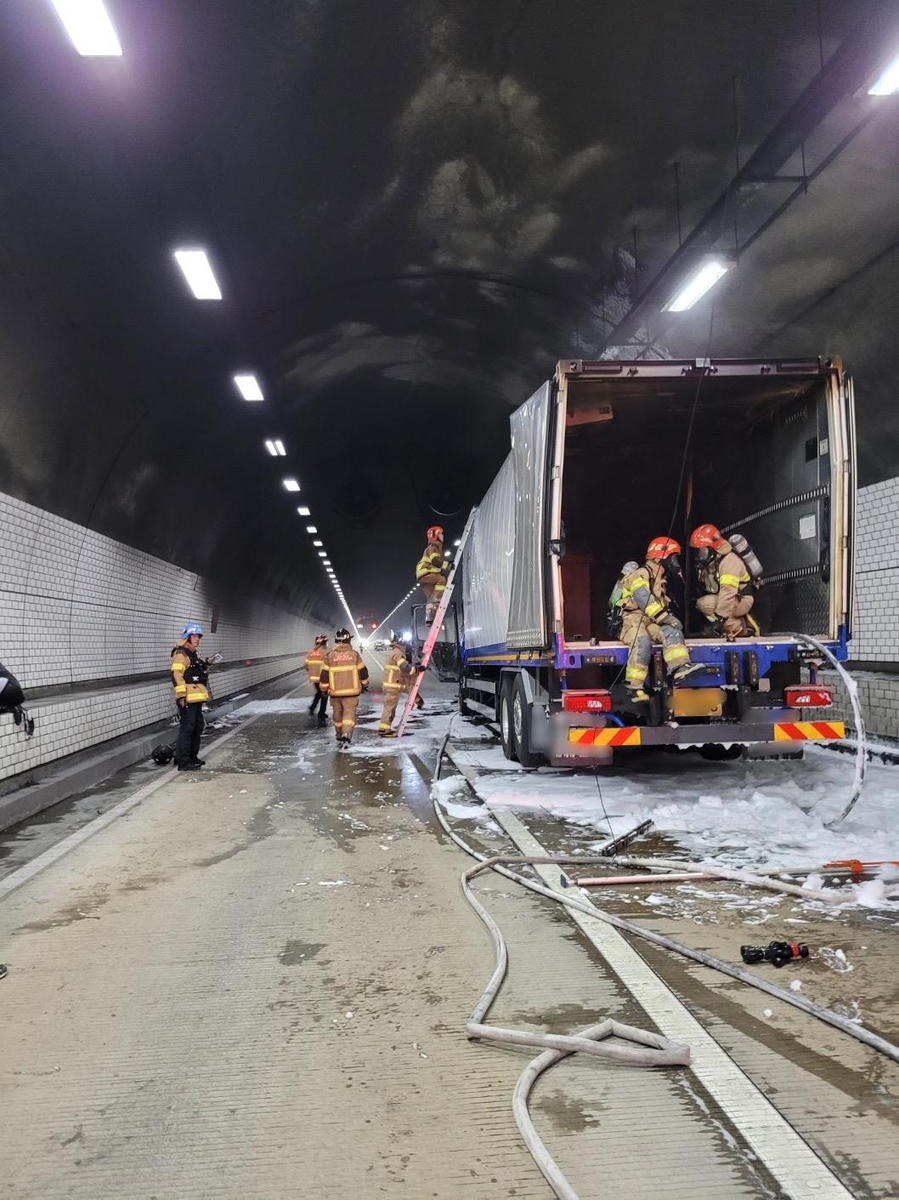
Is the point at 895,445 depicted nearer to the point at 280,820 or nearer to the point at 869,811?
the point at 869,811

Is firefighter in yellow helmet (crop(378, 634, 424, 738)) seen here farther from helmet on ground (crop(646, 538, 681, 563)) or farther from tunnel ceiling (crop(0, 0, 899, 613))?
helmet on ground (crop(646, 538, 681, 563))

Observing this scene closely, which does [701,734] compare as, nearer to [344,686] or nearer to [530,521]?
[530,521]

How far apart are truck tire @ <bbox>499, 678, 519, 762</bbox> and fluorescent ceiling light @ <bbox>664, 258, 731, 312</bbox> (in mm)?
5105

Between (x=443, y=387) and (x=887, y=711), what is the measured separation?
9.41m

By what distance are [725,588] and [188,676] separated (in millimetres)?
6365

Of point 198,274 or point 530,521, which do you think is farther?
point 198,274

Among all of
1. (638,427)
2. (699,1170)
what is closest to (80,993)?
(699,1170)

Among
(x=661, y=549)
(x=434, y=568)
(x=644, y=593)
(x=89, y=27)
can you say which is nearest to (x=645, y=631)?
(x=644, y=593)

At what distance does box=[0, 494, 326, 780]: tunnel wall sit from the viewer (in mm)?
9094

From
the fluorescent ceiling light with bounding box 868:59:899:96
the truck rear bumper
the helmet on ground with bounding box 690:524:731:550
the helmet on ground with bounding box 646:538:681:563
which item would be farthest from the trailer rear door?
the fluorescent ceiling light with bounding box 868:59:899:96

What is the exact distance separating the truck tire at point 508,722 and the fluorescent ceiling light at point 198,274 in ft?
19.1

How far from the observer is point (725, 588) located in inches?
311

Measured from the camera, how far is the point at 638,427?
9.42 meters

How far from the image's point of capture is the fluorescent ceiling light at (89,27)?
221 inches
